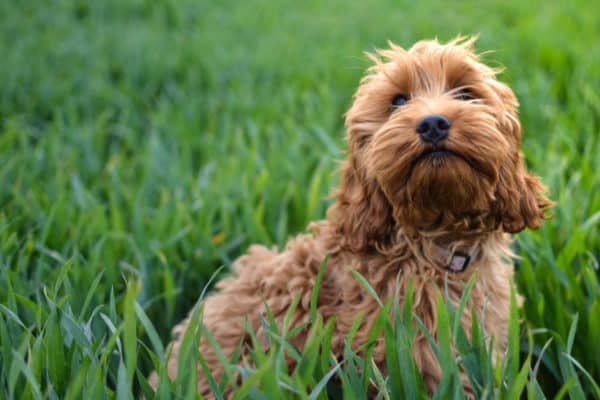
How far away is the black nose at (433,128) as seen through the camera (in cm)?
197

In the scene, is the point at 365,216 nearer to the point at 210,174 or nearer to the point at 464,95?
the point at 464,95

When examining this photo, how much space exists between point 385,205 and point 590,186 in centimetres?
154

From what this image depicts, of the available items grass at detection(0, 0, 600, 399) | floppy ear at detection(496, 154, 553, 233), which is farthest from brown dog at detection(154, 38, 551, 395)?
grass at detection(0, 0, 600, 399)

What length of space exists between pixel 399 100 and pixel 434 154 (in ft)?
1.11

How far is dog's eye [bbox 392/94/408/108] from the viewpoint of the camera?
2248 millimetres

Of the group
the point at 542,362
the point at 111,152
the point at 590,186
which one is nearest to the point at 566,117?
the point at 590,186

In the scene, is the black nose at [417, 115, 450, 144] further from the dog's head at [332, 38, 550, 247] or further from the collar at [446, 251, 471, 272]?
the collar at [446, 251, 471, 272]

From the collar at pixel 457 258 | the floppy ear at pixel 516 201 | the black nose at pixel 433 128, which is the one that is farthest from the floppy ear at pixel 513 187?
the black nose at pixel 433 128

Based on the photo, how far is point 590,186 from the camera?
130 inches

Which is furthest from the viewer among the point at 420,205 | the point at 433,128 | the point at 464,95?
the point at 464,95

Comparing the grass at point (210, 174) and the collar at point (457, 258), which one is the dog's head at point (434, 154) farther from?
the grass at point (210, 174)

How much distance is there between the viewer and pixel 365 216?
2.27 metres

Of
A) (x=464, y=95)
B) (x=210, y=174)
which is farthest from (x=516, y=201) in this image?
(x=210, y=174)

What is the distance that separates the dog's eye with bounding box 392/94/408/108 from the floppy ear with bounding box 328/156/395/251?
24cm
